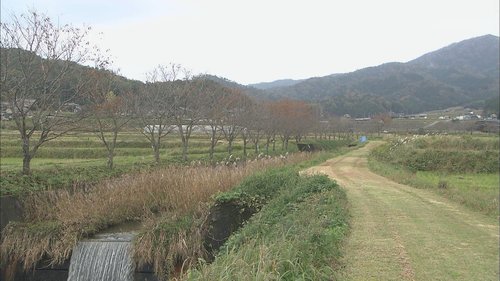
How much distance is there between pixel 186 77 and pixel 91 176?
57.5 feet

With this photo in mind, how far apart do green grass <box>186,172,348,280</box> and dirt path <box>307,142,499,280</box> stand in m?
0.39

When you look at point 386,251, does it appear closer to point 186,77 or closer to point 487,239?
point 487,239

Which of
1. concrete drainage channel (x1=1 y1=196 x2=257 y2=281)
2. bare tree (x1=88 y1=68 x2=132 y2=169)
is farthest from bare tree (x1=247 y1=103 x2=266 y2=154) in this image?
concrete drainage channel (x1=1 y1=196 x2=257 y2=281)

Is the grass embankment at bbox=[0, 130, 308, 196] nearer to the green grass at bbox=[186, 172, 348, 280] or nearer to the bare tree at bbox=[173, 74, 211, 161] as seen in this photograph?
the bare tree at bbox=[173, 74, 211, 161]

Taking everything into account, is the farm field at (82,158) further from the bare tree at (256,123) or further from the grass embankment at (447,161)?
the grass embankment at (447,161)

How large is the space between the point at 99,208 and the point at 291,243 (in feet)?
28.9

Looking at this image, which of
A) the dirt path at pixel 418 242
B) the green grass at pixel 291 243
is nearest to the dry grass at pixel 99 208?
the green grass at pixel 291 243

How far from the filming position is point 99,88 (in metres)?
25.7

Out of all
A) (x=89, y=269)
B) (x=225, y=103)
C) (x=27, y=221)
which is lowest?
(x=89, y=269)

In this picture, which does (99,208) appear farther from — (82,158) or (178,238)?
(82,158)

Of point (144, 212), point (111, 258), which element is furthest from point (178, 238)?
point (144, 212)

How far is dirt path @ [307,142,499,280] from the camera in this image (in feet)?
21.2

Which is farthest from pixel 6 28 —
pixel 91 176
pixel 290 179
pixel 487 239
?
pixel 487 239

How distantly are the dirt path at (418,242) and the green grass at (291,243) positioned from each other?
0.39 m
